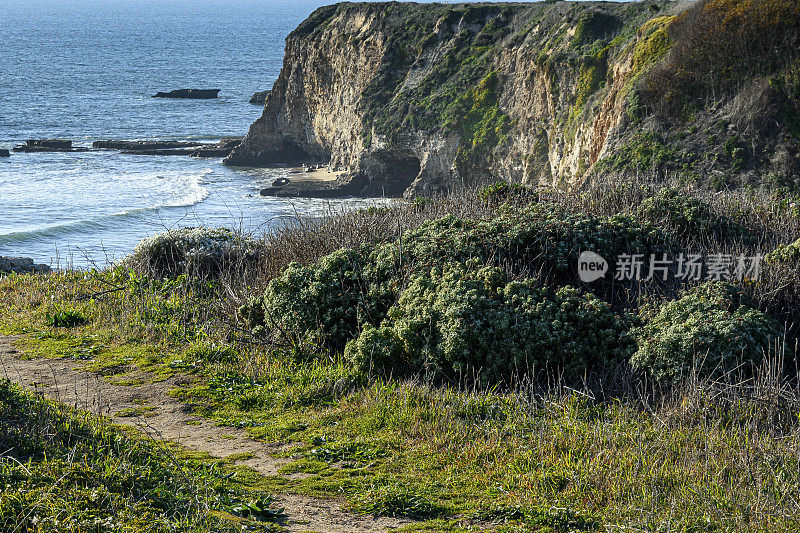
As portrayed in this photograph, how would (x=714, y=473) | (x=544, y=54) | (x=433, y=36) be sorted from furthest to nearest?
(x=433, y=36)
(x=544, y=54)
(x=714, y=473)

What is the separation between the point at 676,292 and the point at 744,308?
1012mm

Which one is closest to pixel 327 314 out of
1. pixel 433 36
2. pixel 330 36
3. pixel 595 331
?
pixel 595 331

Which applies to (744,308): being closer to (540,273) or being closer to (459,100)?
(540,273)

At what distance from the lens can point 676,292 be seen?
27.8ft

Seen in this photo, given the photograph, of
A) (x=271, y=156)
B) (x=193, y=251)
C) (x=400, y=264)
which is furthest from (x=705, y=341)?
(x=271, y=156)

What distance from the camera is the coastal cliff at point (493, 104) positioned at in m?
26.3

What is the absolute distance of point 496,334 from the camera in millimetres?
7535

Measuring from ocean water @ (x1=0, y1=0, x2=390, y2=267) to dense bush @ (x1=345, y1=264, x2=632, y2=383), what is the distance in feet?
13.4

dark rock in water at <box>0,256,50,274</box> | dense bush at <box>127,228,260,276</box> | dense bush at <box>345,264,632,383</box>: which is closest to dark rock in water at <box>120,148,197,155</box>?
dark rock in water at <box>0,256,50,274</box>

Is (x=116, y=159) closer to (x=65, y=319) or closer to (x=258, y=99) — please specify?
(x=258, y=99)

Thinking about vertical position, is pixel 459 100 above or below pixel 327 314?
above

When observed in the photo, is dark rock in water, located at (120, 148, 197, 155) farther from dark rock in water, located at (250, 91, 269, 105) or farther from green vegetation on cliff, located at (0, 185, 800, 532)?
green vegetation on cliff, located at (0, 185, 800, 532)

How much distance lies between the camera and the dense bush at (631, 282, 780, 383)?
6.99 metres

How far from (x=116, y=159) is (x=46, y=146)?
20.0ft
